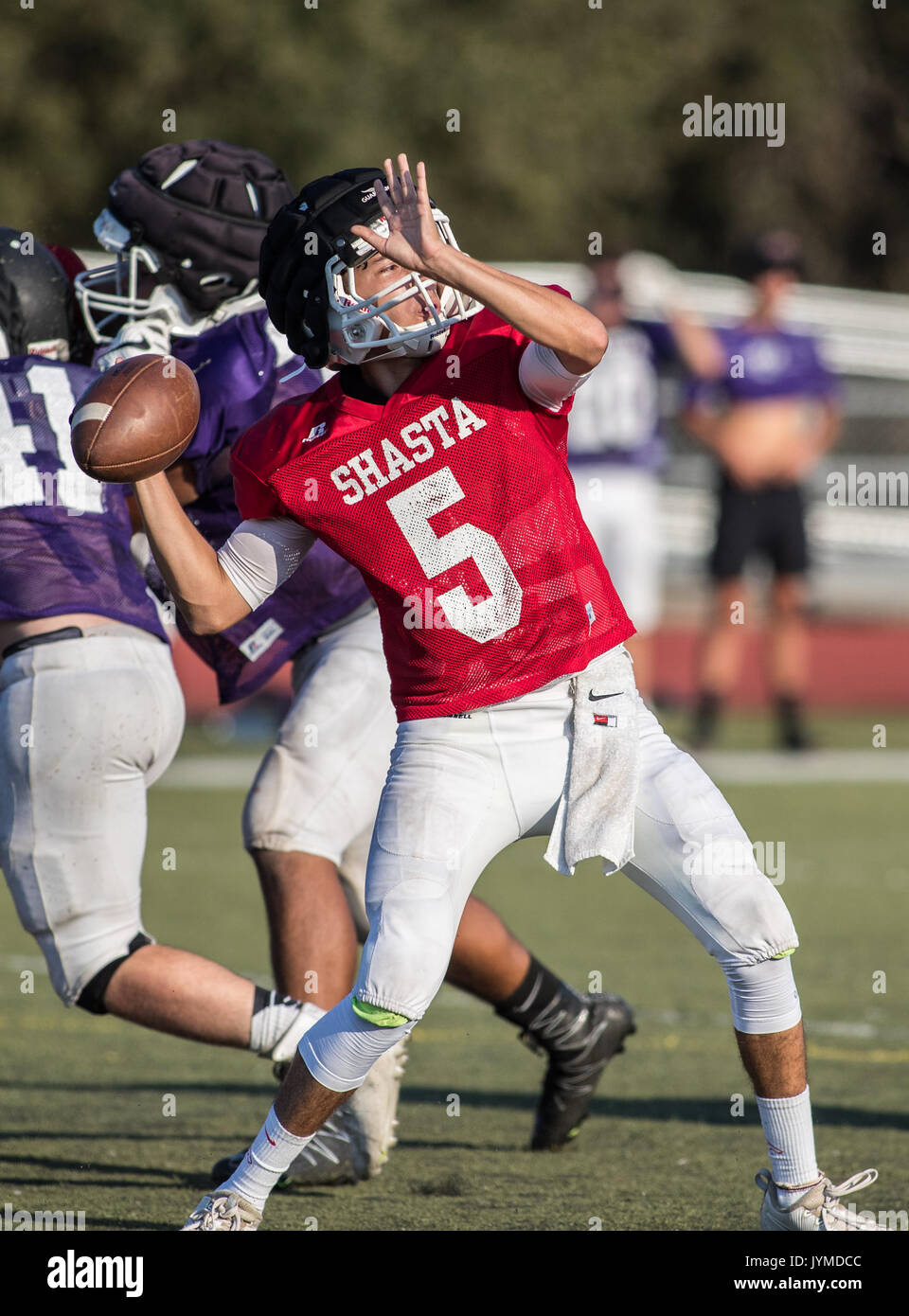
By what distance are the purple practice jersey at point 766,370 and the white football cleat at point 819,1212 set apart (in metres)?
8.15

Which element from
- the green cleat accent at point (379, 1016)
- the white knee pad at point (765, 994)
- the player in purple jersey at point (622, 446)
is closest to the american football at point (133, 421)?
the green cleat accent at point (379, 1016)

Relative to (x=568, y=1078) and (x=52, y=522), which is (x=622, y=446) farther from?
(x=52, y=522)

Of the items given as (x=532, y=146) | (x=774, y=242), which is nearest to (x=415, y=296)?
(x=774, y=242)

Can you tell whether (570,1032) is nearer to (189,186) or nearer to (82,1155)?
(82,1155)

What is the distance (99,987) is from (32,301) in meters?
1.50

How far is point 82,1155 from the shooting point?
4418 millimetres

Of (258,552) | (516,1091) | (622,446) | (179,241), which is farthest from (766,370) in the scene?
(258,552)

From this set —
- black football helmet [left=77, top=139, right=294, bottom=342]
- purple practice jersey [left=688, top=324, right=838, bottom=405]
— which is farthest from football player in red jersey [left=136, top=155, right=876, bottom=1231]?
purple practice jersey [left=688, top=324, right=838, bottom=405]

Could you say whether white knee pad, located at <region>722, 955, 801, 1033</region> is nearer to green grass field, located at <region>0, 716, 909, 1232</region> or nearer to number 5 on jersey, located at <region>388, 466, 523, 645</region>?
green grass field, located at <region>0, 716, 909, 1232</region>

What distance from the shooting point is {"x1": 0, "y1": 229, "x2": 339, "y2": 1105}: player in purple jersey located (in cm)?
398

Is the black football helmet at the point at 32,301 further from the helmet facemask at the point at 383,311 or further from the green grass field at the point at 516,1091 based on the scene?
the green grass field at the point at 516,1091

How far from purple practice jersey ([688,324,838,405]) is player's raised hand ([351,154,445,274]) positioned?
807 centimetres

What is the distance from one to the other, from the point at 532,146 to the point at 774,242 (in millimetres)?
13308

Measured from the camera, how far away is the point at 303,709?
440 centimetres
